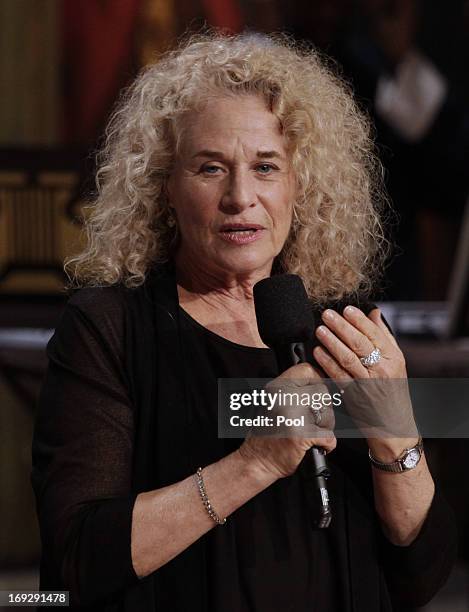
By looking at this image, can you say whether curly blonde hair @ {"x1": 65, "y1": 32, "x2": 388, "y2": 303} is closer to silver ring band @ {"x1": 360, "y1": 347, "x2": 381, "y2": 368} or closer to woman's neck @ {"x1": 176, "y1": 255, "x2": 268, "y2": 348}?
woman's neck @ {"x1": 176, "y1": 255, "x2": 268, "y2": 348}

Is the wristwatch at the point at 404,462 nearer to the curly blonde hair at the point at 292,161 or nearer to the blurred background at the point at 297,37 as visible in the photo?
the curly blonde hair at the point at 292,161

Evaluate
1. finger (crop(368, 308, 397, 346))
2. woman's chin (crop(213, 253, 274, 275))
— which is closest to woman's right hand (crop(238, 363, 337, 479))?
finger (crop(368, 308, 397, 346))

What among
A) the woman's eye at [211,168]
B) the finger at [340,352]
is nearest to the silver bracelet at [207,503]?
the finger at [340,352]

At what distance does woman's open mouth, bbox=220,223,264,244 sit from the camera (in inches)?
59.3

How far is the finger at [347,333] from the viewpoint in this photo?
132cm

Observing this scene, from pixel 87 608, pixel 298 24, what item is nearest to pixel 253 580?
pixel 87 608

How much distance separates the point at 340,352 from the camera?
1315mm

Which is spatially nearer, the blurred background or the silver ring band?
the silver ring band

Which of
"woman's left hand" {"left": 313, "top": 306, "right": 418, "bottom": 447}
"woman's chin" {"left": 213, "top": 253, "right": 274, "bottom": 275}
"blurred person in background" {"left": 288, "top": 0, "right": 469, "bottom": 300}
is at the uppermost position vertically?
"blurred person in background" {"left": 288, "top": 0, "right": 469, "bottom": 300}

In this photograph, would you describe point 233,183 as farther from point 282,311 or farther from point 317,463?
point 317,463

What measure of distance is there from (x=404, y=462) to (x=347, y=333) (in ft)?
0.78

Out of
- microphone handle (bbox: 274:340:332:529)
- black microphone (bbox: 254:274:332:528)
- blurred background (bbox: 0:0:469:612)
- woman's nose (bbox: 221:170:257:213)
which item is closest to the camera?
microphone handle (bbox: 274:340:332:529)

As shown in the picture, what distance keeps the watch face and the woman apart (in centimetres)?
2

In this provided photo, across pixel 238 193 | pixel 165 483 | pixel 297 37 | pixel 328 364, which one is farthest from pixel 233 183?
pixel 297 37
